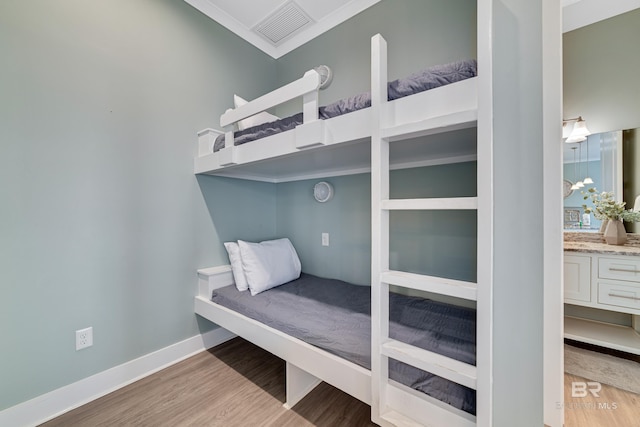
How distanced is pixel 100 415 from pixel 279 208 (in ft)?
6.56

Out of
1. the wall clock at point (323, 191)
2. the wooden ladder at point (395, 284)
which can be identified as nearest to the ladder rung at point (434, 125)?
the wooden ladder at point (395, 284)

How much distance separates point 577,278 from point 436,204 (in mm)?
1873

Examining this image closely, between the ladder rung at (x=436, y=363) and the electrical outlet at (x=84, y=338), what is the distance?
72.8 inches

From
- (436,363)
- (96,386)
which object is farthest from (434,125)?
(96,386)

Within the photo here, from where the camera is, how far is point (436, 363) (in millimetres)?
854

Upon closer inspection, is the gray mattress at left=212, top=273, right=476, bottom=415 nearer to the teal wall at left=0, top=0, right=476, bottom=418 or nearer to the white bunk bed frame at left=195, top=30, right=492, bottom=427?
the white bunk bed frame at left=195, top=30, right=492, bottom=427

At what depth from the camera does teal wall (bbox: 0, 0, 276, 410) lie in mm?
1352

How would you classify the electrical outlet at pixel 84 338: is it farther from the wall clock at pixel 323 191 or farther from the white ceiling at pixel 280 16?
the white ceiling at pixel 280 16

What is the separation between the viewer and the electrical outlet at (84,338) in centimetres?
153

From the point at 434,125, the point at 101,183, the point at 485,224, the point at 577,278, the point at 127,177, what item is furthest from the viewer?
the point at 577,278

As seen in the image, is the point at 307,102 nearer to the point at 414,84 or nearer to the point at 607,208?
the point at 414,84

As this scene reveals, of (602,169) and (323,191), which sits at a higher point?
(602,169)

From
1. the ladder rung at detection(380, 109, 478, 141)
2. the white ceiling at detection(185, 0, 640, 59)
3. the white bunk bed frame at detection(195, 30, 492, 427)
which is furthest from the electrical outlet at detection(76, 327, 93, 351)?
the white ceiling at detection(185, 0, 640, 59)

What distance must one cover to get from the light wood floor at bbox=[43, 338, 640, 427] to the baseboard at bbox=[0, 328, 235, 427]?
0.05 meters
